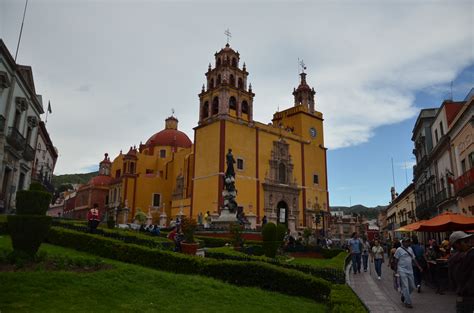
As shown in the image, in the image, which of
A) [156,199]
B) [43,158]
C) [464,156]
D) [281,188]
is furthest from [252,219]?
[43,158]

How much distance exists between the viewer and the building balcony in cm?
1806

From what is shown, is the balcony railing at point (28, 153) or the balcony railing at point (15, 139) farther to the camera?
the balcony railing at point (28, 153)

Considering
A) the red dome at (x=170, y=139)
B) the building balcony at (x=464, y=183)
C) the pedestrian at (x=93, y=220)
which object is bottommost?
the pedestrian at (x=93, y=220)

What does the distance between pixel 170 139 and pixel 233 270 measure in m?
41.7

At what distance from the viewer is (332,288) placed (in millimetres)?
7832

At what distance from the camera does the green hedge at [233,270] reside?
26.4 ft

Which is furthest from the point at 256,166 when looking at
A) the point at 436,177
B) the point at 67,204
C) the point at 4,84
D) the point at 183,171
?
the point at 67,204

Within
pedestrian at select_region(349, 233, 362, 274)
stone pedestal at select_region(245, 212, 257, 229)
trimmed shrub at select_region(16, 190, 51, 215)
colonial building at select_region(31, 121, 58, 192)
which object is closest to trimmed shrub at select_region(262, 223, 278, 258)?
pedestrian at select_region(349, 233, 362, 274)

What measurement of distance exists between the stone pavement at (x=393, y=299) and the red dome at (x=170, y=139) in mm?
39086

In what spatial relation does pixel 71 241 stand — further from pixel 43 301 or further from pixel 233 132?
pixel 233 132

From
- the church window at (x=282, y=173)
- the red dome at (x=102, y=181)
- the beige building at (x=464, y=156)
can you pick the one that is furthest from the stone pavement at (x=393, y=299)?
the red dome at (x=102, y=181)

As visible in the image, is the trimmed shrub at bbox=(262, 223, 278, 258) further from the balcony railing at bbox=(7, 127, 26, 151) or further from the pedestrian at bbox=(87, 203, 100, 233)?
the balcony railing at bbox=(7, 127, 26, 151)

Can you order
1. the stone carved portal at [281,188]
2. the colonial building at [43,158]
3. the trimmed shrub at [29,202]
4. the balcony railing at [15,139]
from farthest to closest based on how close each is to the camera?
1. the stone carved portal at [281,188]
2. the colonial building at [43,158]
3. the balcony railing at [15,139]
4. the trimmed shrub at [29,202]

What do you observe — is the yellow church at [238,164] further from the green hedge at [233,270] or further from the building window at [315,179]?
the green hedge at [233,270]
